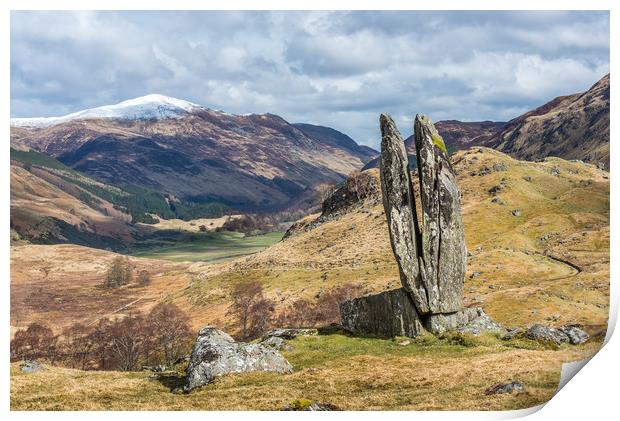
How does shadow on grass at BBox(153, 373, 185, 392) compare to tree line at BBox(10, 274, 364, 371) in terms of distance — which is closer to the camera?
shadow on grass at BBox(153, 373, 185, 392)

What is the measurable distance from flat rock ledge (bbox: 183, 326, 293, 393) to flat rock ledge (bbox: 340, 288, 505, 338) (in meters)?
11.9

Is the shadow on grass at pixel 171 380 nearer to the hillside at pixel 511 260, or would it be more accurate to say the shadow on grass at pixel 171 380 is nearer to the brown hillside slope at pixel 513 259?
the hillside at pixel 511 260

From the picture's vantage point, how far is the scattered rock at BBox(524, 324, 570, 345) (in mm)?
50125

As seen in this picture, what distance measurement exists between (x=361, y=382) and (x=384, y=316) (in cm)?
1375

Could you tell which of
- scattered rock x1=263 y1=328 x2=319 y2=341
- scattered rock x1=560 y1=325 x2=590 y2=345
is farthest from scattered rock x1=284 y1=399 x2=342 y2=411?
scattered rock x1=560 y1=325 x2=590 y2=345

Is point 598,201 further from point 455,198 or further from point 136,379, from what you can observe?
point 136,379

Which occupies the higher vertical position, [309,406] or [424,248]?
[424,248]

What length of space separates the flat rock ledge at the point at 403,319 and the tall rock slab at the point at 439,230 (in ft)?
4.15

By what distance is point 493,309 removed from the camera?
99.0 meters

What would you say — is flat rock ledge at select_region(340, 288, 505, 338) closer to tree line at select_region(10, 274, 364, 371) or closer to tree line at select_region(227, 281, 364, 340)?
tree line at select_region(10, 274, 364, 371)

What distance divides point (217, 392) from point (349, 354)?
43.2 ft

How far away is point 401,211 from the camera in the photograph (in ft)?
180

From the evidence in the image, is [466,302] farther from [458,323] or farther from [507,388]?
[507,388]

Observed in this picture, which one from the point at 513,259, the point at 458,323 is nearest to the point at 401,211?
the point at 458,323
